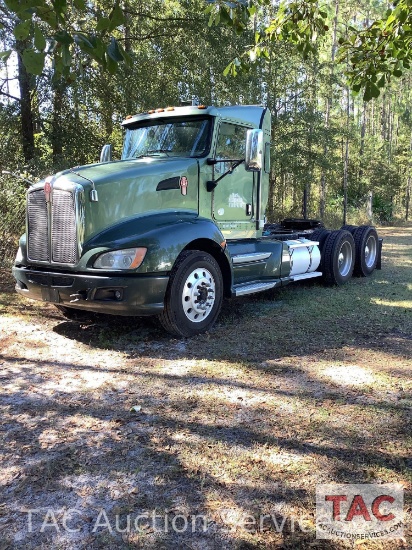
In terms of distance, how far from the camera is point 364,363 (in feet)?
14.1

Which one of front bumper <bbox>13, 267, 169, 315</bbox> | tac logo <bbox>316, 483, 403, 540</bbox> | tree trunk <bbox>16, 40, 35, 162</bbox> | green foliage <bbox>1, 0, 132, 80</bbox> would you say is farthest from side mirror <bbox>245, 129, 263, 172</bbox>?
tree trunk <bbox>16, 40, 35, 162</bbox>

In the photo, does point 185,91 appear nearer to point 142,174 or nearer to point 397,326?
point 142,174

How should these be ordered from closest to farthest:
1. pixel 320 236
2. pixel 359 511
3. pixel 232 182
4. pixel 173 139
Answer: pixel 359 511, pixel 173 139, pixel 232 182, pixel 320 236

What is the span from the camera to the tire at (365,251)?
910 cm

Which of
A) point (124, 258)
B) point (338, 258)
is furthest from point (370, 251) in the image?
point (124, 258)

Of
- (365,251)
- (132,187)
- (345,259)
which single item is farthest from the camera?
(365,251)

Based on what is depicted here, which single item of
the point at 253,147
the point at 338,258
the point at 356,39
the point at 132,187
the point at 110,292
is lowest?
the point at 110,292

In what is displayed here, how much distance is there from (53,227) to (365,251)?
6.61m

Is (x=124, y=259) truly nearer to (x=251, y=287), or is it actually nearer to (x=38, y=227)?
(x=38, y=227)

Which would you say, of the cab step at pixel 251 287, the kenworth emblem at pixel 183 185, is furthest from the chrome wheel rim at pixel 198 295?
the kenworth emblem at pixel 183 185

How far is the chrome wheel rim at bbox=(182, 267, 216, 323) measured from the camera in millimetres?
5172

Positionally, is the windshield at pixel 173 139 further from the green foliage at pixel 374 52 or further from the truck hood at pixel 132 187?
the green foliage at pixel 374 52

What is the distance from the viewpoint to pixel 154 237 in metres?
4.77

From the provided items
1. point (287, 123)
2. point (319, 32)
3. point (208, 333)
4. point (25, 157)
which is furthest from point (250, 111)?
point (287, 123)
